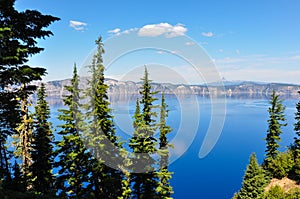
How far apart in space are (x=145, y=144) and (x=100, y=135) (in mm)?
3799

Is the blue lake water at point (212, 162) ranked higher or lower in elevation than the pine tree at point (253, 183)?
lower

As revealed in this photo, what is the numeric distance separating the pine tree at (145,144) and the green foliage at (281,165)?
29.3m

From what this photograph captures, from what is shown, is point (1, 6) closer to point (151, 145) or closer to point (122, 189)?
point (151, 145)

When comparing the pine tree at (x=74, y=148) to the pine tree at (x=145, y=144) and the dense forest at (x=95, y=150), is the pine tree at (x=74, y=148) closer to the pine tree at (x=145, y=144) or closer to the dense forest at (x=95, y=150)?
the dense forest at (x=95, y=150)

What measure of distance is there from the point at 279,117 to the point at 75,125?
3736 cm

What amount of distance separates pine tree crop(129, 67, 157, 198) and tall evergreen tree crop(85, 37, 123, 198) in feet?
5.60

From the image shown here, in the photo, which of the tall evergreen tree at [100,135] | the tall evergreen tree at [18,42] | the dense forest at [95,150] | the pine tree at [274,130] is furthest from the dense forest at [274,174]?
the tall evergreen tree at [18,42]

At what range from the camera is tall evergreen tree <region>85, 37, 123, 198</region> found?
18.8 metres

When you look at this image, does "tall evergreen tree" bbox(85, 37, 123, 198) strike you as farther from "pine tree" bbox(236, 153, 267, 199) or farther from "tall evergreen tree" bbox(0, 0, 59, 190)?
"pine tree" bbox(236, 153, 267, 199)

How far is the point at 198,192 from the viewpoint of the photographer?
6544 cm

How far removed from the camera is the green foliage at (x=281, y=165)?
136 feet

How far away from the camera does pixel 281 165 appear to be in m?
41.7

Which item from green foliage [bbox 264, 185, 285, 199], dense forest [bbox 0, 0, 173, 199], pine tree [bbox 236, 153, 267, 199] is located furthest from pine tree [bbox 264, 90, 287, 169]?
dense forest [bbox 0, 0, 173, 199]

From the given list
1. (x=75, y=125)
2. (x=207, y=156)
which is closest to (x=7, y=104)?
(x=75, y=125)
